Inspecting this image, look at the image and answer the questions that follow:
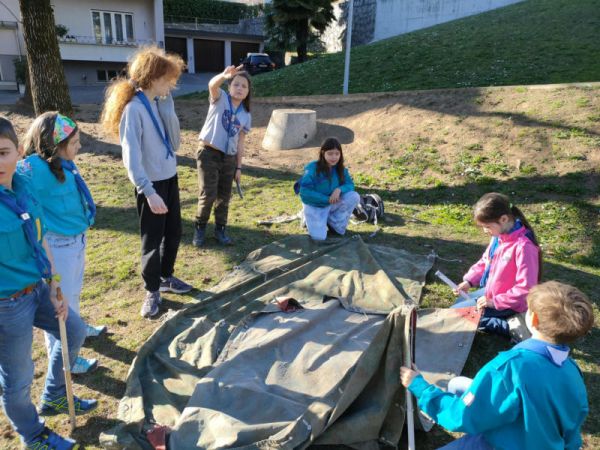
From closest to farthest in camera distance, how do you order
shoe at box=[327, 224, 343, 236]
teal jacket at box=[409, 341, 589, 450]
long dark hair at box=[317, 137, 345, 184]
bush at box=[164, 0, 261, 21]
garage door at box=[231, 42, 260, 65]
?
1. teal jacket at box=[409, 341, 589, 450]
2. long dark hair at box=[317, 137, 345, 184]
3. shoe at box=[327, 224, 343, 236]
4. bush at box=[164, 0, 261, 21]
5. garage door at box=[231, 42, 260, 65]

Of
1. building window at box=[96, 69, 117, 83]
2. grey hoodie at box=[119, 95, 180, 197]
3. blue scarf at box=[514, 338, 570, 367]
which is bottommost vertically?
blue scarf at box=[514, 338, 570, 367]

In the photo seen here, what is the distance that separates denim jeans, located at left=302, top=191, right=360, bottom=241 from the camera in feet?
17.1

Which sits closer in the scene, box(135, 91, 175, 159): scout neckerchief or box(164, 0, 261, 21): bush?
box(135, 91, 175, 159): scout neckerchief

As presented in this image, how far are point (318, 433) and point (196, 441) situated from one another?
2.09 feet

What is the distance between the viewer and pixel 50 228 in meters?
2.67

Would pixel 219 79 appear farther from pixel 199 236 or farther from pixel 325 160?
pixel 199 236

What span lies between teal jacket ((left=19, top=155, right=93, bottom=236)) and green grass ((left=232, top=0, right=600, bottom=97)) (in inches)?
400

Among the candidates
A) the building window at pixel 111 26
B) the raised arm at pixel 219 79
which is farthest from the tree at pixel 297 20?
the raised arm at pixel 219 79

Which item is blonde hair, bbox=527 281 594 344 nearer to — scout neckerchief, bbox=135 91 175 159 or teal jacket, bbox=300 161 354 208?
scout neckerchief, bbox=135 91 175 159

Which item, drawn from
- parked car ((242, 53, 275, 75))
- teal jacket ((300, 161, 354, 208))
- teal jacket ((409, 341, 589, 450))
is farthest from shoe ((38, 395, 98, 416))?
parked car ((242, 53, 275, 75))

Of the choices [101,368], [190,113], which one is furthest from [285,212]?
[190,113]

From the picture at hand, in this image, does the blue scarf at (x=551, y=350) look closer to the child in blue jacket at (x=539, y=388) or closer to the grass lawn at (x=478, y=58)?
the child in blue jacket at (x=539, y=388)

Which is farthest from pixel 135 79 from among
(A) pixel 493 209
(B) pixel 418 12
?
(B) pixel 418 12

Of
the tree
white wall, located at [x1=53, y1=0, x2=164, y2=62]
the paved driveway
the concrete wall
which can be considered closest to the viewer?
the paved driveway
